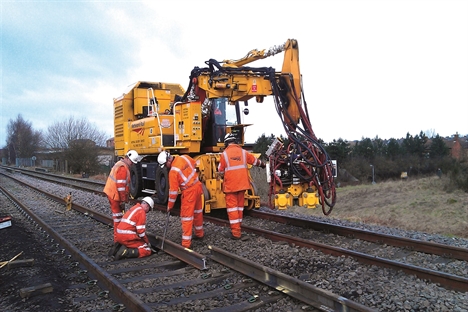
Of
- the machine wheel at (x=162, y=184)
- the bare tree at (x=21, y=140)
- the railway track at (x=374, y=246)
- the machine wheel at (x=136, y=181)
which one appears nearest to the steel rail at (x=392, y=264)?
the railway track at (x=374, y=246)

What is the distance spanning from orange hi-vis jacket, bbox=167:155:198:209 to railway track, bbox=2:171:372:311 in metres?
0.81

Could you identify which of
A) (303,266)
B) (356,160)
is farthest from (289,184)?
(356,160)

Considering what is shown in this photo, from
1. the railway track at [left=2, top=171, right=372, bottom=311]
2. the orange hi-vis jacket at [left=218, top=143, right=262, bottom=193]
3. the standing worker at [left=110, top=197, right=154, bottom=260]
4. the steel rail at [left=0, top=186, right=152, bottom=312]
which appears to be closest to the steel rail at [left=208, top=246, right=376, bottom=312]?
the railway track at [left=2, top=171, right=372, bottom=311]

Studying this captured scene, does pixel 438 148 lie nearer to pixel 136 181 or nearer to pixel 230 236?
pixel 136 181

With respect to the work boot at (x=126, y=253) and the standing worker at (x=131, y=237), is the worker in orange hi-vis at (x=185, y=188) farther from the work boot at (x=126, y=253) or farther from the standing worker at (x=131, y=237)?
the work boot at (x=126, y=253)

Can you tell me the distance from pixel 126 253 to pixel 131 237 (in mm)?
243

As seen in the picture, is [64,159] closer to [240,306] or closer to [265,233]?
[265,233]

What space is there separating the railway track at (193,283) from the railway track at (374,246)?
0.66 m

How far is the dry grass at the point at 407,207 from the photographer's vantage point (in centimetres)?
1161

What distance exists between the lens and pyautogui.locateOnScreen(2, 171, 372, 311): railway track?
160 inches

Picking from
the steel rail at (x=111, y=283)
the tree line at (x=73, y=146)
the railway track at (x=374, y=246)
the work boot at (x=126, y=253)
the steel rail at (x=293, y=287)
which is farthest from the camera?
the tree line at (x=73, y=146)

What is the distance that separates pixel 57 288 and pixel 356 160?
40.7 m

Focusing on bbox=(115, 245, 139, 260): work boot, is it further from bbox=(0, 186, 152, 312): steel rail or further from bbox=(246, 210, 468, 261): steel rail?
bbox=(246, 210, 468, 261): steel rail

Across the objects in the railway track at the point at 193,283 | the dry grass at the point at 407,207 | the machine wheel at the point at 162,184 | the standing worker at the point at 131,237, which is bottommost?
the dry grass at the point at 407,207
